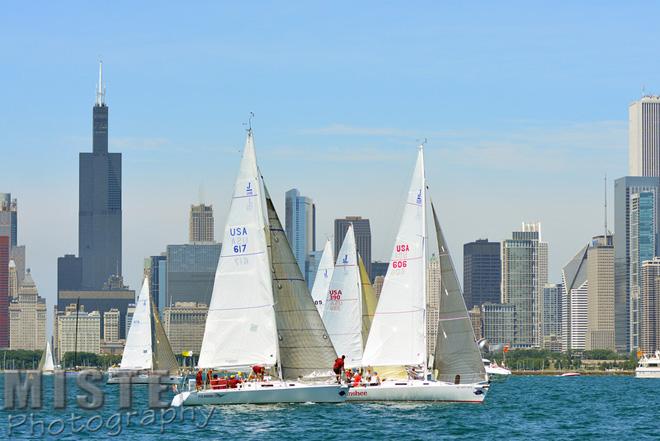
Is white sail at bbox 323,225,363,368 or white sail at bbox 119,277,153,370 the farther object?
white sail at bbox 119,277,153,370

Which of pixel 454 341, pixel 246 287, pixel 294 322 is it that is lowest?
pixel 454 341

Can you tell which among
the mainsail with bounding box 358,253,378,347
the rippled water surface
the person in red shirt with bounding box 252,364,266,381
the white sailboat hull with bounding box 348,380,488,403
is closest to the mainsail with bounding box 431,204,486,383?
the white sailboat hull with bounding box 348,380,488,403

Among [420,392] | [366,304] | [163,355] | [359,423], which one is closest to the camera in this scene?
[359,423]

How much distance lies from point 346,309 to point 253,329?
19496mm

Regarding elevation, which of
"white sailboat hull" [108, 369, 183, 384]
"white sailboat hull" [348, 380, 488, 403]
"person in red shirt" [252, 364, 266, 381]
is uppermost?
"person in red shirt" [252, 364, 266, 381]

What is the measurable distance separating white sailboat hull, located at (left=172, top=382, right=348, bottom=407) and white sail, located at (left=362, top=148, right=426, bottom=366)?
18.1 feet

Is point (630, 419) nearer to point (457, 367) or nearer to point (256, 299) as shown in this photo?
point (457, 367)

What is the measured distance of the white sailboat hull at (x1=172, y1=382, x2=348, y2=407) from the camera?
7175cm

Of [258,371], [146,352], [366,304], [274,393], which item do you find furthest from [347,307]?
[146,352]

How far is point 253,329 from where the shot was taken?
72.9m

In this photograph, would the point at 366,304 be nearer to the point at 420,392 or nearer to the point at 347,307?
the point at 347,307

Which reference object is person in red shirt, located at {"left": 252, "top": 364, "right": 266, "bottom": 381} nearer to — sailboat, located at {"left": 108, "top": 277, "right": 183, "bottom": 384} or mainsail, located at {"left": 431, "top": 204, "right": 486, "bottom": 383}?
mainsail, located at {"left": 431, "top": 204, "right": 486, "bottom": 383}

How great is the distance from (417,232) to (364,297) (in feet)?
63.7

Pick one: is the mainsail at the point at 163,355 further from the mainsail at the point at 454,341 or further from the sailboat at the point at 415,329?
the mainsail at the point at 454,341
